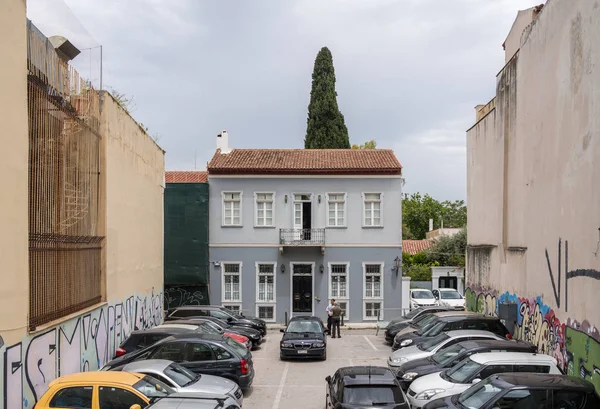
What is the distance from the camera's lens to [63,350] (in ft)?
45.2

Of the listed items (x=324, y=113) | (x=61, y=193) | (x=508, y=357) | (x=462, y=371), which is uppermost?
(x=324, y=113)

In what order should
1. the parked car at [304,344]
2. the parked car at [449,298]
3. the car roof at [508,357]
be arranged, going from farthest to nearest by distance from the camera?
the parked car at [449,298], the parked car at [304,344], the car roof at [508,357]

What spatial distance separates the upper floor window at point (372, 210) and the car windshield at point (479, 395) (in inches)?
817

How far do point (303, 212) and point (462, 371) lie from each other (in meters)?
19.5

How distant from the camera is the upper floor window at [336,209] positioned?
1248 inches

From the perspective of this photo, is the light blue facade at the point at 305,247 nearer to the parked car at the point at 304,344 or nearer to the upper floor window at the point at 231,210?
the upper floor window at the point at 231,210

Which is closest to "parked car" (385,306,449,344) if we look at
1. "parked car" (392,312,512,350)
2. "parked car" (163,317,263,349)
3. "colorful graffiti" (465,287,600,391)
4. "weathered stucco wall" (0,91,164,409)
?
"parked car" (392,312,512,350)

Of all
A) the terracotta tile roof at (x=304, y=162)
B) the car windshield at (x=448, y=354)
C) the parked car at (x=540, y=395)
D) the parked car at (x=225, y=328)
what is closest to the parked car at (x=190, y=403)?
the parked car at (x=540, y=395)

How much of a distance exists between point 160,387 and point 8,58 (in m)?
6.73

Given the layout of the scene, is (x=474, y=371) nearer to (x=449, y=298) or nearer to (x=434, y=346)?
(x=434, y=346)

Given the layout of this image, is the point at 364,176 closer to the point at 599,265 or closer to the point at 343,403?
the point at 599,265

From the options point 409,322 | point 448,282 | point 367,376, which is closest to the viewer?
point 367,376

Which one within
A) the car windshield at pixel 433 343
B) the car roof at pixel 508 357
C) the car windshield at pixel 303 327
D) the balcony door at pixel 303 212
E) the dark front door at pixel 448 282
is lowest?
the dark front door at pixel 448 282

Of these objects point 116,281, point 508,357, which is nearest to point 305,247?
point 116,281
